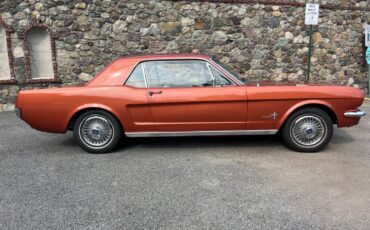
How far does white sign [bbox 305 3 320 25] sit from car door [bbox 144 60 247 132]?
5.51 m

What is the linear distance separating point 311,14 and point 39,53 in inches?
284

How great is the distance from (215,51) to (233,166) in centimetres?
551

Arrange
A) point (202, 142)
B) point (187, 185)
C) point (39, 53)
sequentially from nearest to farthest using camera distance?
point (187, 185)
point (202, 142)
point (39, 53)

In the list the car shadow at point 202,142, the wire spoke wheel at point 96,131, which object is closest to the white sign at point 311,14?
the car shadow at point 202,142

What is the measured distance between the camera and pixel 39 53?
8.39 metres

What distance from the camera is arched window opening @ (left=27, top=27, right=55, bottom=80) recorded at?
8281 mm

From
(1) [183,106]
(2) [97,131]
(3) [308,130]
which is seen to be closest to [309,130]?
(3) [308,130]

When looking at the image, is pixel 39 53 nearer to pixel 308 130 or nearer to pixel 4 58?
pixel 4 58

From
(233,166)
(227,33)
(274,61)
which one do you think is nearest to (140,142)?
(233,166)

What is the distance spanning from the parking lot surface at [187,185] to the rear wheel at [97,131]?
149 mm

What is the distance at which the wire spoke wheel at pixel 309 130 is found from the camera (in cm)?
473

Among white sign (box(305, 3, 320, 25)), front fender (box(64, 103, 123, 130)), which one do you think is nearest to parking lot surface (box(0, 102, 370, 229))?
front fender (box(64, 103, 123, 130))

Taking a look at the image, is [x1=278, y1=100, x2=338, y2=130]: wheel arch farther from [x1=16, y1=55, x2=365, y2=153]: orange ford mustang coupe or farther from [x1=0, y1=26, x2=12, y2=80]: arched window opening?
[x1=0, y1=26, x2=12, y2=80]: arched window opening

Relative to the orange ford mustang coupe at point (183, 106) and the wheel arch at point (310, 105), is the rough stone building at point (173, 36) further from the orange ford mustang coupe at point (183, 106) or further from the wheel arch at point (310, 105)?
the wheel arch at point (310, 105)
